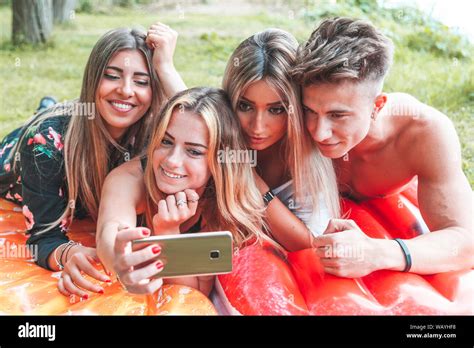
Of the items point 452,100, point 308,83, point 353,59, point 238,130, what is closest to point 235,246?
point 238,130

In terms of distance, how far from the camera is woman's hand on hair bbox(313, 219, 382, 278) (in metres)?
1.57

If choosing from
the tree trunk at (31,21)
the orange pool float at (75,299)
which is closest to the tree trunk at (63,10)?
the tree trunk at (31,21)

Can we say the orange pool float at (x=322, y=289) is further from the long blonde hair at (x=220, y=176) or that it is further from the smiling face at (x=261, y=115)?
the smiling face at (x=261, y=115)

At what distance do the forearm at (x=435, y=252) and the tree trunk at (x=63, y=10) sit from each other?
5.55ft

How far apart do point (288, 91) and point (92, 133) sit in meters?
0.57

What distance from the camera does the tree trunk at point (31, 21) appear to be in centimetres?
263

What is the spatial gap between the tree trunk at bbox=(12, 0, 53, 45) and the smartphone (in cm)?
159

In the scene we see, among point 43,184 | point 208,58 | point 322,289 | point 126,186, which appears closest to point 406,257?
point 322,289

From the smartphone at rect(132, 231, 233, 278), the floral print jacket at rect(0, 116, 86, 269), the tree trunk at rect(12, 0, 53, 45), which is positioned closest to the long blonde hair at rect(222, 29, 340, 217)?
the smartphone at rect(132, 231, 233, 278)

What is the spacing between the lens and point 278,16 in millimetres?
2602

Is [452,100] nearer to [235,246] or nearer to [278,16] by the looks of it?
[278,16]

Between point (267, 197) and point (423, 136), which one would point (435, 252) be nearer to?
point (423, 136)

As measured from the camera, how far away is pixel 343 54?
5.24 ft

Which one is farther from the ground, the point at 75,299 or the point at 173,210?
the point at 173,210
